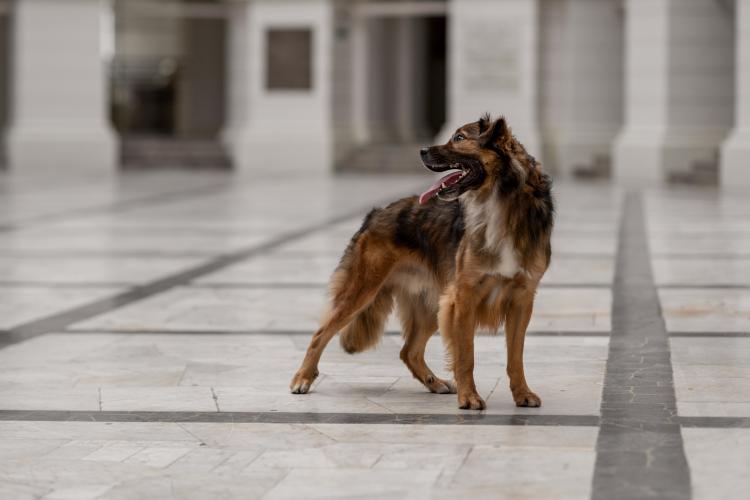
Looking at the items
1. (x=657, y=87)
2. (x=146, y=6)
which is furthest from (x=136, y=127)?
(x=657, y=87)

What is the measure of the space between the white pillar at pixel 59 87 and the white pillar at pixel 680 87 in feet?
38.9

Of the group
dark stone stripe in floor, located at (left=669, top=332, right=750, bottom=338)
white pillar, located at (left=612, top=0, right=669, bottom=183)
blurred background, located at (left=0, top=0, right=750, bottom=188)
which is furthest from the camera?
blurred background, located at (left=0, top=0, right=750, bottom=188)

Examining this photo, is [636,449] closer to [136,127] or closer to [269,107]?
[269,107]

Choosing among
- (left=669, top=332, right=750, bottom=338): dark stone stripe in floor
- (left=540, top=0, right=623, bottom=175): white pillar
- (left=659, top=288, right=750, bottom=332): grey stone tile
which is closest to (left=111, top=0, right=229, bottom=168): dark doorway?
(left=540, top=0, right=623, bottom=175): white pillar

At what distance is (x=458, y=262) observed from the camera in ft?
19.6

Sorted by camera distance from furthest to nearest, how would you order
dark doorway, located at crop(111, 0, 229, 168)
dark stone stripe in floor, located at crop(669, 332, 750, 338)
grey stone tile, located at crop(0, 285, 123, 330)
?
dark doorway, located at crop(111, 0, 229, 168) → grey stone tile, located at crop(0, 285, 123, 330) → dark stone stripe in floor, located at crop(669, 332, 750, 338)

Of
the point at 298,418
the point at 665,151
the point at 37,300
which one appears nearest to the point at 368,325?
the point at 298,418

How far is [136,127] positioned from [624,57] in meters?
15.1

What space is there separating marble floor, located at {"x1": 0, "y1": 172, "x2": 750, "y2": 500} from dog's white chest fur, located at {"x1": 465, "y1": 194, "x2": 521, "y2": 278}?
58 cm

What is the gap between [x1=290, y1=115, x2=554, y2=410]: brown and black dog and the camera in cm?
583

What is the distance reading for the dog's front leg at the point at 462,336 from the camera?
19.5 ft

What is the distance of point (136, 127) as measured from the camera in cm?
3997

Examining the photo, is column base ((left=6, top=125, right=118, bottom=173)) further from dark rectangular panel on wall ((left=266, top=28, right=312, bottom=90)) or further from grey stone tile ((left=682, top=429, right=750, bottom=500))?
grey stone tile ((left=682, top=429, right=750, bottom=500))

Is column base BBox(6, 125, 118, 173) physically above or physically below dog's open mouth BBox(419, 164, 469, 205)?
below
